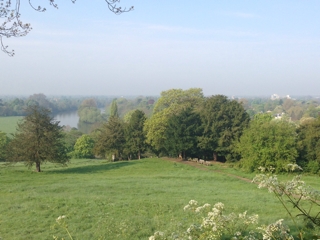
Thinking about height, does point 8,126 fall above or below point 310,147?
below

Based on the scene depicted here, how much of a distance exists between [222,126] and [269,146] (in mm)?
6948

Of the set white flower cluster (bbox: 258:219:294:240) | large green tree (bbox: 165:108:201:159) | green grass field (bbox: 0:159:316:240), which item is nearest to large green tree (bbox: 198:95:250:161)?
large green tree (bbox: 165:108:201:159)

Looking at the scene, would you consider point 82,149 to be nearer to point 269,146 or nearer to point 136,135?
point 136,135

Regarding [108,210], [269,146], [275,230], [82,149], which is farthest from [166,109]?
[275,230]

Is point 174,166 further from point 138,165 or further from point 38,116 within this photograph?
point 38,116

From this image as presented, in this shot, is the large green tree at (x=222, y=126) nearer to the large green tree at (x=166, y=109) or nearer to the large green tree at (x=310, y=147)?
the large green tree at (x=166, y=109)

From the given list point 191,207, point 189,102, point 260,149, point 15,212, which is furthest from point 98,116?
point 191,207

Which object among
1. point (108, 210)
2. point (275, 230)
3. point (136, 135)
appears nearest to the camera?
point (275, 230)

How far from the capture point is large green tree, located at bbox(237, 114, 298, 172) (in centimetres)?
2620

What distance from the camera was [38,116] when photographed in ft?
89.5

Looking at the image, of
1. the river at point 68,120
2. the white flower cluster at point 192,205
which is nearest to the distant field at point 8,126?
the river at point 68,120

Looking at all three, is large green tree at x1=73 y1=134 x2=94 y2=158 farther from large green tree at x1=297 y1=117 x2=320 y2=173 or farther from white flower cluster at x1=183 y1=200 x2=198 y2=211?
white flower cluster at x1=183 y1=200 x2=198 y2=211

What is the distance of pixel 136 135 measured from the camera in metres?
38.7

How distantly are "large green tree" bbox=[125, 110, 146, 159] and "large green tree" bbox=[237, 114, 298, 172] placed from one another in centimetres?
1382
